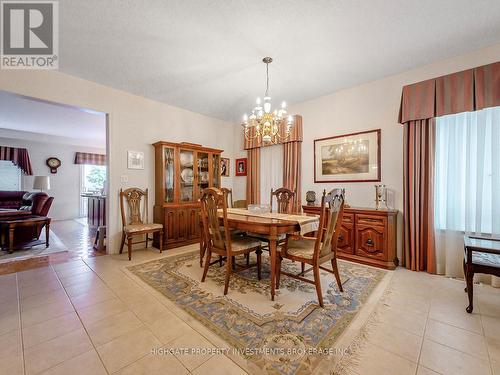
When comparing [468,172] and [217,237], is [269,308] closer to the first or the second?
[217,237]

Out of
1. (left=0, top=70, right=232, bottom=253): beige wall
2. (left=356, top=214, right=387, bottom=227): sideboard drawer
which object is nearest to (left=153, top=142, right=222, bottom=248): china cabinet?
(left=0, top=70, right=232, bottom=253): beige wall

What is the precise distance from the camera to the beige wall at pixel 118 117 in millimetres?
2824

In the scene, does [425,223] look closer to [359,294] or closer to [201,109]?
[359,294]

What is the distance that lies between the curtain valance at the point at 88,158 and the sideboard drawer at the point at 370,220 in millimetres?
8220

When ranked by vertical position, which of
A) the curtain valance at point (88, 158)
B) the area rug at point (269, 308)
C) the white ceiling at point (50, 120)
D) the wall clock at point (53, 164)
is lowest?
the area rug at point (269, 308)

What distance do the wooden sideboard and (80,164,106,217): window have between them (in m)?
7.57

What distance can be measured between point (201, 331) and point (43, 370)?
0.92 m

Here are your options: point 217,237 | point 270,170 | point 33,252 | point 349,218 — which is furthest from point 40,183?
point 349,218

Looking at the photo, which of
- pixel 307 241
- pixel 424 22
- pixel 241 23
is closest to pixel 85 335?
pixel 307 241

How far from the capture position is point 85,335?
1.54m

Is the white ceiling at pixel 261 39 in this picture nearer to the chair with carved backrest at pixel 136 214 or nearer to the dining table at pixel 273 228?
the chair with carved backrest at pixel 136 214

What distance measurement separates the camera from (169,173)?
155 inches

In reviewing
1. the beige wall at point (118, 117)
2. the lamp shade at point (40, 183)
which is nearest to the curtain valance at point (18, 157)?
the lamp shade at point (40, 183)

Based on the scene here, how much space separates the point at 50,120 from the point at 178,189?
391 cm
